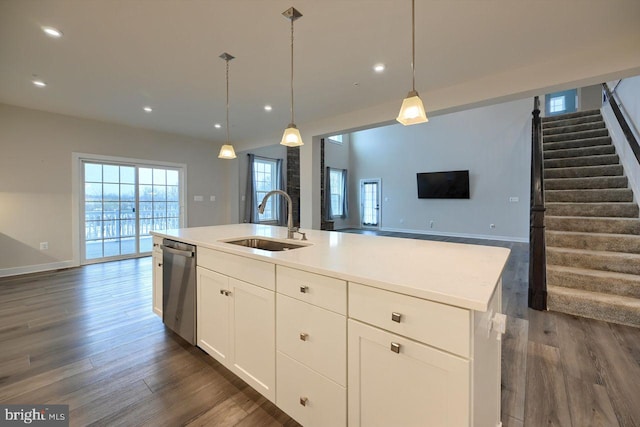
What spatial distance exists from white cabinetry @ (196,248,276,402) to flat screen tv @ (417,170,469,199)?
7359 millimetres

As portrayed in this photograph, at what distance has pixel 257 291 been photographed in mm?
1561

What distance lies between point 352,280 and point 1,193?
5.67m

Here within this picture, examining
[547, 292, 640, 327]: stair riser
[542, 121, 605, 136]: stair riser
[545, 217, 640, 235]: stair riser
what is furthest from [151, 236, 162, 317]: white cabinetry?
[542, 121, 605, 136]: stair riser

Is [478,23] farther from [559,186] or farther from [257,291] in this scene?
[559,186]

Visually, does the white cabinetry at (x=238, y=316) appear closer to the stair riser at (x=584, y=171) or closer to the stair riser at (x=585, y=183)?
the stair riser at (x=585, y=183)

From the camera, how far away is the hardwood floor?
1.51m

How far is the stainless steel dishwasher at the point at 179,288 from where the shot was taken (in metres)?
2.08

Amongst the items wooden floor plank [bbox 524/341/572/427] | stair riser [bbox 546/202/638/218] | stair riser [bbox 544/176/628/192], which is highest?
stair riser [bbox 544/176/628/192]

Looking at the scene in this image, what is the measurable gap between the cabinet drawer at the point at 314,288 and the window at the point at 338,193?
8.24 meters

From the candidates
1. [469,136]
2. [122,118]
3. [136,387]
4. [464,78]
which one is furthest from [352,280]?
[469,136]

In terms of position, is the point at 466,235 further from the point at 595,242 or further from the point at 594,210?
the point at 595,242

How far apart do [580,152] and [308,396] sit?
5.71 meters

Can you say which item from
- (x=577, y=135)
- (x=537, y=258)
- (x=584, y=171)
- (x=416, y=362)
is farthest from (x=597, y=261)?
(x=416, y=362)

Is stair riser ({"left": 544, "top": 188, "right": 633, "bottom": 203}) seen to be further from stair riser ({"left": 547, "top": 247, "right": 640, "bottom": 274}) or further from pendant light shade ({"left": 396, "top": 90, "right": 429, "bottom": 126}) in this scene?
Answer: pendant light shade ({"left": 396, "top": 90, "right": 429, "bottom": 126})
